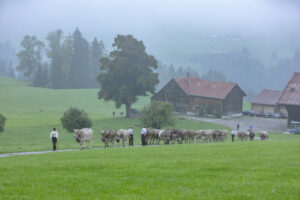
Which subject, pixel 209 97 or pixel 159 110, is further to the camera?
pixel 209 97

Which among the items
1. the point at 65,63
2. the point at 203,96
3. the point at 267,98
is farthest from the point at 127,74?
the point at 65,63

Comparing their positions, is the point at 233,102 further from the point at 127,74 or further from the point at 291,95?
the point at 127,74

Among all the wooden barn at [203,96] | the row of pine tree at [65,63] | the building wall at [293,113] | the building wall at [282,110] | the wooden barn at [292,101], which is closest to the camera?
the wooden barn at [292,101]

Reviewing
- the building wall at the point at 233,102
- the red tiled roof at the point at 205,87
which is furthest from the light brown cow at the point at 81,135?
the building wall at the point at 233,102

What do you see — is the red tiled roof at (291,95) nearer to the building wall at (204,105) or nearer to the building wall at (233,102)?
the building wall at (233,102)

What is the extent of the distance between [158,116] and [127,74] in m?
27.0

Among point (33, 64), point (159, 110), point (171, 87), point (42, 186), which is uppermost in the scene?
point (33, 64)

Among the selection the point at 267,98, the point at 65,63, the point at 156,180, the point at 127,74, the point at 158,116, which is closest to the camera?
the point at 156,180

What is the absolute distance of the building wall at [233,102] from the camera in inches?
3024

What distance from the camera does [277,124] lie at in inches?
2618

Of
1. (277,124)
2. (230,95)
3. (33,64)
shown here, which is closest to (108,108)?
(230,95)

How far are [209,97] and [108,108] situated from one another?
3023 centimetres

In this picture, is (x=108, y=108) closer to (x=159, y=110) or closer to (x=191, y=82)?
(x=191, y=82)

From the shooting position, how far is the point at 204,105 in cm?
7850
